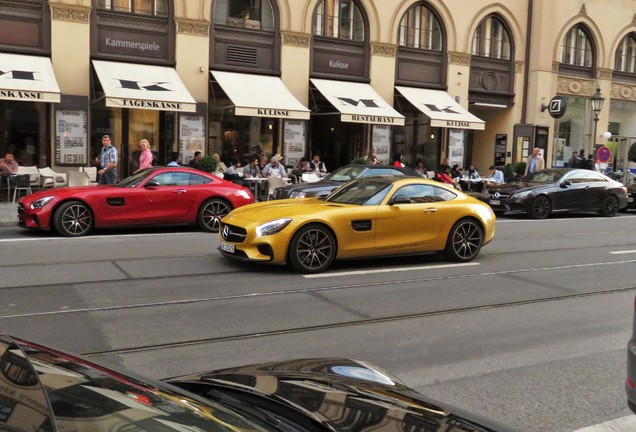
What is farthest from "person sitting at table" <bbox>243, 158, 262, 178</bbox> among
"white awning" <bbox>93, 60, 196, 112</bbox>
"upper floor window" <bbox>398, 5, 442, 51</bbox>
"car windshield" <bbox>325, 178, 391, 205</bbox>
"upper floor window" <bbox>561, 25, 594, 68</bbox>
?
"upper floor window" <bbox>561, 25, 594, 68</bbox>

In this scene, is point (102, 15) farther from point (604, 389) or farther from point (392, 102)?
point (604, 389)

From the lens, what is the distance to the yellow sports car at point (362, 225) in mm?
8773

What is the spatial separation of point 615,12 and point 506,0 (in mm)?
7053

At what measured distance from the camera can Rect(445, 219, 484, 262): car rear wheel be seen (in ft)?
33.3

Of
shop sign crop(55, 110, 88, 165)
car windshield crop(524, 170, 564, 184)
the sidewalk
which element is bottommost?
the sidewalk

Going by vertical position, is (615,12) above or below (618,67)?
above

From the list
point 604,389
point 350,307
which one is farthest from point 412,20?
point 604,389

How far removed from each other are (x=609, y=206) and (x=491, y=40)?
460 inches

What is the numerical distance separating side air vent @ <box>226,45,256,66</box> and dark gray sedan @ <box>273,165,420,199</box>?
754 cm

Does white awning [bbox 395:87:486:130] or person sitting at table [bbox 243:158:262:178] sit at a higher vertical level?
white awning [bbox 395:87:486:130]

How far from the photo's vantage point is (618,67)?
104ft

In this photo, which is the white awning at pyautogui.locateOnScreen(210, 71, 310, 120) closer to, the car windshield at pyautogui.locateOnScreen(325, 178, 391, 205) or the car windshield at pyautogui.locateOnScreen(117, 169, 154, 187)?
the car windshield at pyautogui.locateOnScreen(117, 169, 154, 187)

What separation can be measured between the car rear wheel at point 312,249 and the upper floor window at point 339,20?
1601 centimetres

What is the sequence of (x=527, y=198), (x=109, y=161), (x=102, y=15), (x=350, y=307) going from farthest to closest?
(x=102, y=15)
(x=527, y=198)
(x=109, y=161)
(x=350, y=307)
